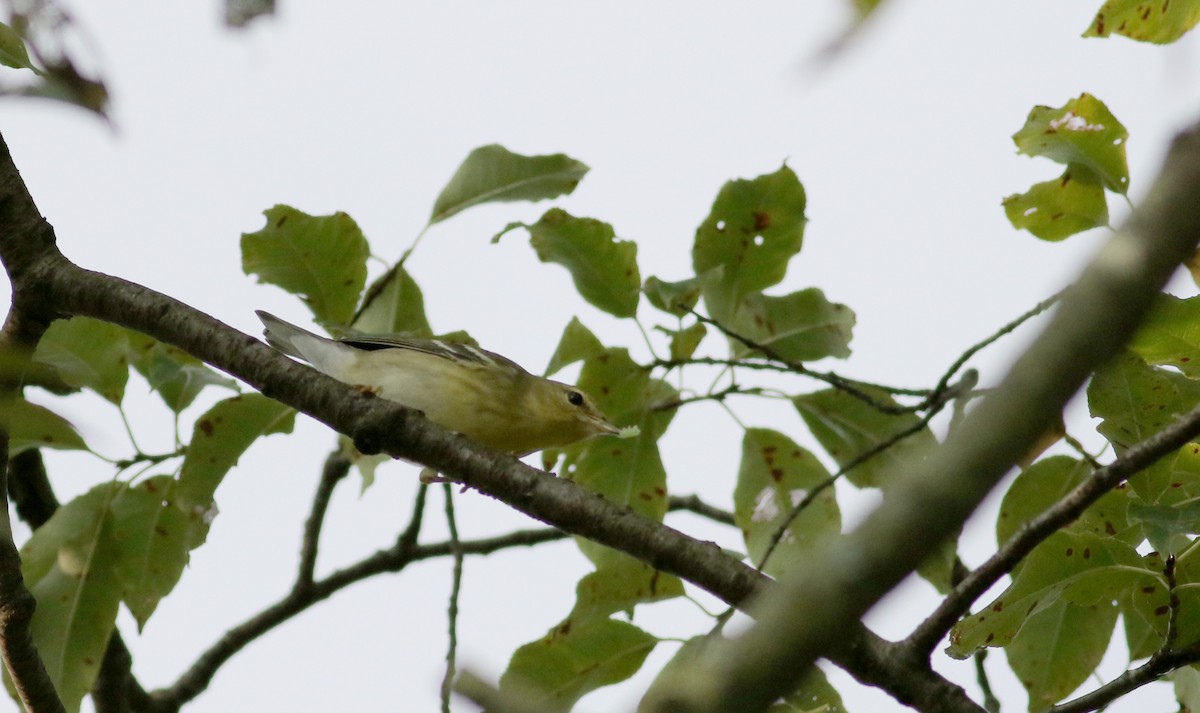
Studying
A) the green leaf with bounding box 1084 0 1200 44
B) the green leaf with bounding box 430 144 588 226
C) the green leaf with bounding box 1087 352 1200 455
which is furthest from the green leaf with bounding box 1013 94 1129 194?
the green leaf with bounding box 430 144 588 226

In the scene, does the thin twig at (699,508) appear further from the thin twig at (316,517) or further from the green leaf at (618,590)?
the green leaf at (618,590)

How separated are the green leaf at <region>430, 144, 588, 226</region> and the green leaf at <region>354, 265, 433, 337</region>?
279 mm

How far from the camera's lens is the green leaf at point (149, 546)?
12.9 feet

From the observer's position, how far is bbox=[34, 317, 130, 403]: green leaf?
13.2ft

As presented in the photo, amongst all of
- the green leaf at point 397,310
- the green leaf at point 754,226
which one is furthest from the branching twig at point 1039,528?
the green leaf at point 397,310

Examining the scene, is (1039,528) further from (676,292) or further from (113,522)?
(113,522)

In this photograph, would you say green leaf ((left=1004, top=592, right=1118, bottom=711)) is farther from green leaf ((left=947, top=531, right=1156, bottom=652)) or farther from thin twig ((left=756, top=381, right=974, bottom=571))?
thin twig ((left=756, top=381, right=974, bottom=571))

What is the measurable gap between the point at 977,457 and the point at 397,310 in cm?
354

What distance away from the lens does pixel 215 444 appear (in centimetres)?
396

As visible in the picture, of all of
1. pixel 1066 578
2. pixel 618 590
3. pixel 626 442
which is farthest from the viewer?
pixel 626 442

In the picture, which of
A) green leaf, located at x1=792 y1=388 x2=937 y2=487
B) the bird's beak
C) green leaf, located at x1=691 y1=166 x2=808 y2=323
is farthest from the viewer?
the bird's beak

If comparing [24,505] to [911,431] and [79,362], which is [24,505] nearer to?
[79,362]

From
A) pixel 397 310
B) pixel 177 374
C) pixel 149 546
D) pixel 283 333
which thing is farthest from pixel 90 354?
pixel 283 333

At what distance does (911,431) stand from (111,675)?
3490mm
